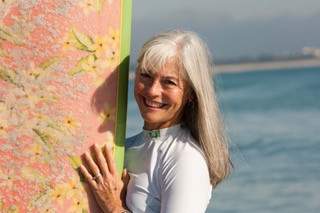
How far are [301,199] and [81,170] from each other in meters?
6.38

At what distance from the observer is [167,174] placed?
7.69 feet

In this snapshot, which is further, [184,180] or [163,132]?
[163,132]

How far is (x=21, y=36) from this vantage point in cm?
239

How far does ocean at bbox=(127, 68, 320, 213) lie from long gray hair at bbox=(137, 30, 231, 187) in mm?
65

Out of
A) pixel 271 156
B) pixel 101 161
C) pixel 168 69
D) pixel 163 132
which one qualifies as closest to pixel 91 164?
pixel 101 161

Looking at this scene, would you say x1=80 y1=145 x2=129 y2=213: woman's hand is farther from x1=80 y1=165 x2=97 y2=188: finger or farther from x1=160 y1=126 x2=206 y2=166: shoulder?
x1=160 y1=126 x2=206 y2=166: shoulder

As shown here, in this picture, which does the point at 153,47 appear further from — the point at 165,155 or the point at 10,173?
the point at 10,173

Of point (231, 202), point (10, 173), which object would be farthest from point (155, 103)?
point (231, 202)

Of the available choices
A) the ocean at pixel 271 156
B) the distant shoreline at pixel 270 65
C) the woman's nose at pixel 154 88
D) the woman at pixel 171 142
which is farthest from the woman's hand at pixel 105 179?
the distant shoreline at pixel 270 65

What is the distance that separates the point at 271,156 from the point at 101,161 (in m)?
9.71

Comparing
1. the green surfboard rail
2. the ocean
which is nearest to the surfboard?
the green surfboard rail

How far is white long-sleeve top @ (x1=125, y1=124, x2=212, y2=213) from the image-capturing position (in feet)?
7.58

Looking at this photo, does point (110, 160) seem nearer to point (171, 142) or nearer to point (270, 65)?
point (171, 142)

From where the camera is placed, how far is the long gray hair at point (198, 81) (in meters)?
2.35
